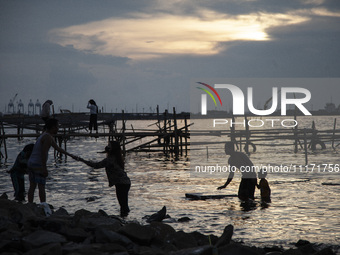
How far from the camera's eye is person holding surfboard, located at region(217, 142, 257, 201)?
1044cm

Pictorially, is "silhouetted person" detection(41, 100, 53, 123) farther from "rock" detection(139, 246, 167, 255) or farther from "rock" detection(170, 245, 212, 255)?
"rock" detection(170, 245, 212, 255)

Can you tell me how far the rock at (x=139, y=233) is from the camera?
6570 mm

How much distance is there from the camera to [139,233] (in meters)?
6.62

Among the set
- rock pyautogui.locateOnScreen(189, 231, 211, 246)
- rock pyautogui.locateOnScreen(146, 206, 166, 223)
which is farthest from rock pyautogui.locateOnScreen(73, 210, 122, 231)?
rock pyautogui.locateOnScreen(146, 206, 166, 223)

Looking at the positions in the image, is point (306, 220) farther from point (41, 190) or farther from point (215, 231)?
point (41, 190)

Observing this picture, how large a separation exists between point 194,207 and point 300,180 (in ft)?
26.0

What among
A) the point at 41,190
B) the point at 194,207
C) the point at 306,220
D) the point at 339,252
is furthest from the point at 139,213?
the point at 339,252

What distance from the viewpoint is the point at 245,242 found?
846 cm

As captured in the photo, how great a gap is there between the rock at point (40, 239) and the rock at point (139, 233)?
1.05 metres

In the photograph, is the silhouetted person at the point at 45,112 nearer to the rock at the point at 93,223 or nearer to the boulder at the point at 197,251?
the rock at the point at 93,223

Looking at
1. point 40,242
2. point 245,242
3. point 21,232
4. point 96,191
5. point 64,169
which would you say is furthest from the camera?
point 64,169

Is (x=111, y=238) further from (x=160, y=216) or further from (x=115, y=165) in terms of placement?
(x=160, y=216)

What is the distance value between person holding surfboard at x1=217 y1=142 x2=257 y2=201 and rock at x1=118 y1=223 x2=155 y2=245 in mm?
3779

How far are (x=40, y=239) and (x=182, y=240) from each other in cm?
225
